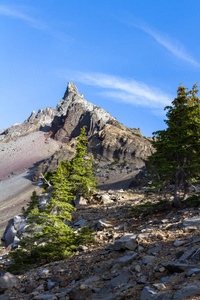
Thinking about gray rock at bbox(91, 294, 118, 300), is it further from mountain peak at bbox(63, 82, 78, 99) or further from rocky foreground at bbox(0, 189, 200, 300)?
mountain peak at bbox(63, 82, 78, 99)

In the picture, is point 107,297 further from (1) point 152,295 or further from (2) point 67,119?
(2) point 67,119

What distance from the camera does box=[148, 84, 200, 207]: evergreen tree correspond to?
622 inches

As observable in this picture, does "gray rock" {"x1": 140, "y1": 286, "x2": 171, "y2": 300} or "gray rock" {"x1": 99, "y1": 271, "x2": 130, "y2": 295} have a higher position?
"gray rock" {"x1": 140, "y1": 286, "x2": 171, "y2": 300}

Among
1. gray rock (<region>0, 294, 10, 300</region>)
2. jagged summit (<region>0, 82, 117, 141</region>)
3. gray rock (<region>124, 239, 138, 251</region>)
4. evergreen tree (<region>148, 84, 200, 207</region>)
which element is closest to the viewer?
gray rock (<region>0, 294, 10, 300</region>)

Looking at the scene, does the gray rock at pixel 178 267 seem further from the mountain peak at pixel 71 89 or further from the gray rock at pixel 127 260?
the mountain peak at pixel 71 89

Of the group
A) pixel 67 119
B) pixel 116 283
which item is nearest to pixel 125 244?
pixel 116 283

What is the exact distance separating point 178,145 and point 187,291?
12.1 m

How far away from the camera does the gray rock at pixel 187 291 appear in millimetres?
4286

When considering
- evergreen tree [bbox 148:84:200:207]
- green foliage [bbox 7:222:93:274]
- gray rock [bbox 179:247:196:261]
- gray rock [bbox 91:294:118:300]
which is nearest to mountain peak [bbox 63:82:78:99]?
evergreen tree [bbox 148:84:200:207]

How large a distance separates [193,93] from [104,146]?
60304 mm

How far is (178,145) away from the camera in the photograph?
15359mm

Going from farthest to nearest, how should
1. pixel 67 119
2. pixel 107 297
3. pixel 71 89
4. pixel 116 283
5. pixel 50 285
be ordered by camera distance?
pixel 71 89 < pixel 67 119 < pixel 50 285 < pixel 116 283 < pixel 107 297

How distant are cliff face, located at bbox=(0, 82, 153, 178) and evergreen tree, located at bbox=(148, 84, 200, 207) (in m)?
35.5

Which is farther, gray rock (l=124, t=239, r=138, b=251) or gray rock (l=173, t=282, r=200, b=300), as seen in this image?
gray rock (l=124, t=239, r=138, b=251)
